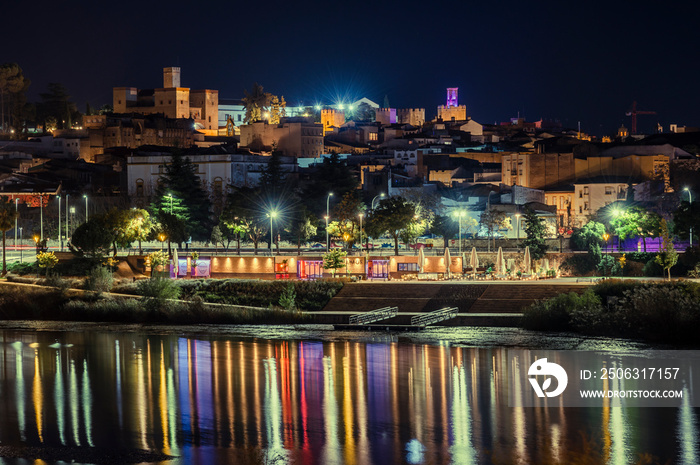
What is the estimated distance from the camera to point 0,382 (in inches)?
1061

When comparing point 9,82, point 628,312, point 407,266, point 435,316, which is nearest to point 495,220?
point 407,266

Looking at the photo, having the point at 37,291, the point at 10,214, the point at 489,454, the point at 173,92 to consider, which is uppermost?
the point at 173,92

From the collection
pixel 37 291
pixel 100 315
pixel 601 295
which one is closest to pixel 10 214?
pixel 37 291

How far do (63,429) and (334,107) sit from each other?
414 feet

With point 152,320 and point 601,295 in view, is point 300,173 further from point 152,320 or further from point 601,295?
point 601,295

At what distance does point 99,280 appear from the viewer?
43812 mm

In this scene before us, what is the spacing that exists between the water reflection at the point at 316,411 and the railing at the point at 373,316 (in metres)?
5.42

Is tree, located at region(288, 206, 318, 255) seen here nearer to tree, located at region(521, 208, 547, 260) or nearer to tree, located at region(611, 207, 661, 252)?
tree, located at region(521, 208, 547, 260)

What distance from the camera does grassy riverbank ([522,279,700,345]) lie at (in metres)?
32.0

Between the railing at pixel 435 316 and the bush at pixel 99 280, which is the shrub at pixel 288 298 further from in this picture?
the bush at pixel 99 280

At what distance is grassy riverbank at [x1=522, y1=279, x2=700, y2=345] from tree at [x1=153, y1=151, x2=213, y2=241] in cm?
3102

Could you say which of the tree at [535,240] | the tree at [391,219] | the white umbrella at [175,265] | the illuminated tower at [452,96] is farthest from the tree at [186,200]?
the illuminated tower at [452,96]

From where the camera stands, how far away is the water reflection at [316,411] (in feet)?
63.7

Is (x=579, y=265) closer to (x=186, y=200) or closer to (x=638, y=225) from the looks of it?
(x=638, y=225)
